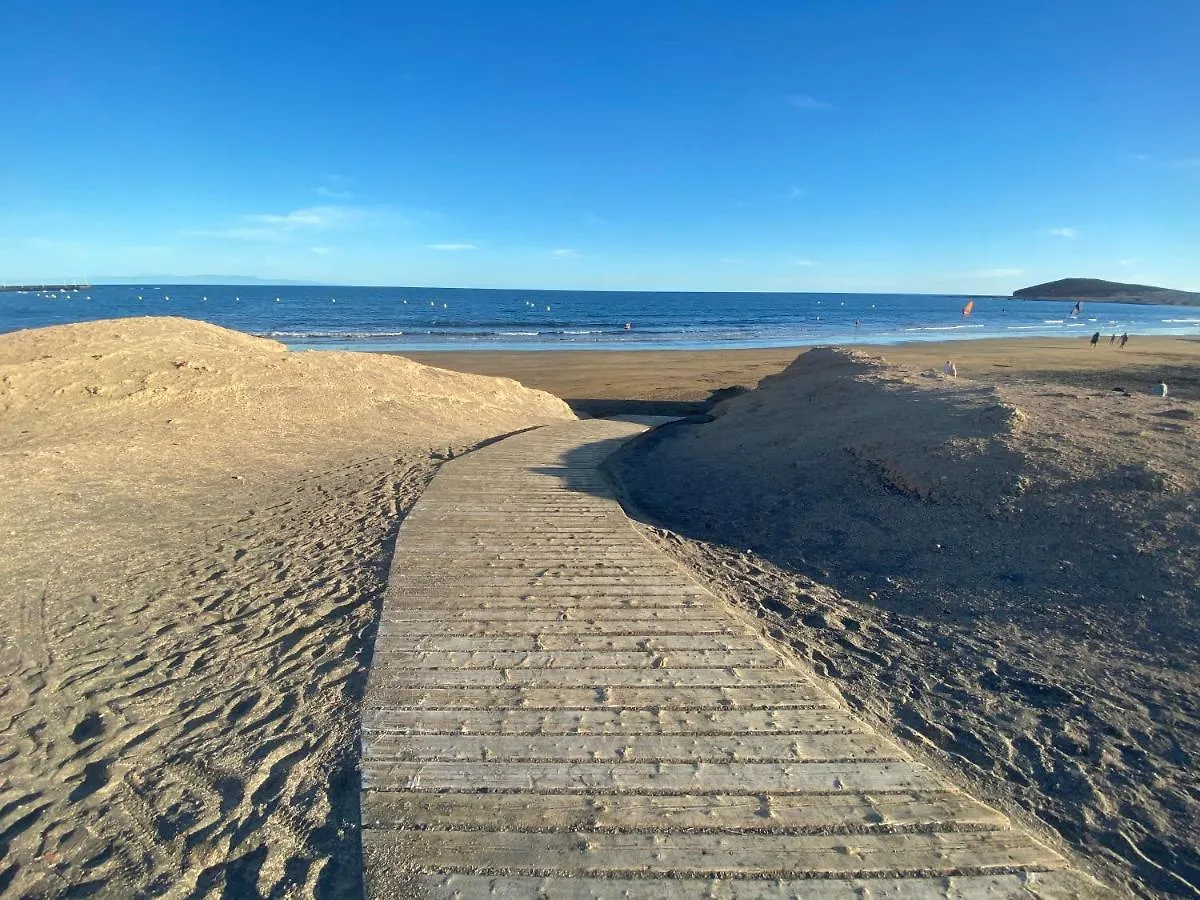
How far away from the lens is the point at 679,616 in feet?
16.9

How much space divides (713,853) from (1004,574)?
4504 millimetres

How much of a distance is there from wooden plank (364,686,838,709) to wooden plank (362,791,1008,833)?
74 centimetres

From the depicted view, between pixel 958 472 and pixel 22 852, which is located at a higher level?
pixel 958 472

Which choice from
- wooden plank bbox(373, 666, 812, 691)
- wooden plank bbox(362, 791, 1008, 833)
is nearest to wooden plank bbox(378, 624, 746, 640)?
wooden plank bbox(373, 666, 812, 691)

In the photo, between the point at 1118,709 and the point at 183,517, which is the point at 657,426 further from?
the point at 1118,709

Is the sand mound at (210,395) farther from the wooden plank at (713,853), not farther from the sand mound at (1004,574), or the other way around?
the wooden plank at (713,853)

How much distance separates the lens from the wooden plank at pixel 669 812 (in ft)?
10.1

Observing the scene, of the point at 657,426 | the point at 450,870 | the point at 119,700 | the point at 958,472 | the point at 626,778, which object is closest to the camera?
the point at 450,870

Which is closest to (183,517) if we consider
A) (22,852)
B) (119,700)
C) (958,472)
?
(119,700)

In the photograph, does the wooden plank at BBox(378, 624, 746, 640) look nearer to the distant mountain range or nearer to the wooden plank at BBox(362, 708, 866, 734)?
the wooden plank at BBox(362, 708, 866, 734)

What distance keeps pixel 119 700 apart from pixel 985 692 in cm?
561

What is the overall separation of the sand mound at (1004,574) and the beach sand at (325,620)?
0.09 feet

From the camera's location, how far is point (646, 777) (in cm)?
338

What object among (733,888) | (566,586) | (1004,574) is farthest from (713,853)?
(1004,574)
